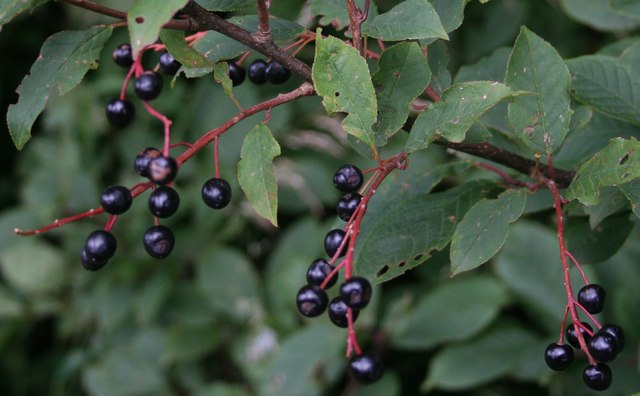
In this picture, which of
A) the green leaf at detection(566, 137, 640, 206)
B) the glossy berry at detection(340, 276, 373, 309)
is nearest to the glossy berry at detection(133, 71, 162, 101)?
the glossy berry at detection(340, 276, 373, 309)

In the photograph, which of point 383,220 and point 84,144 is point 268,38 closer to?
point 383,220

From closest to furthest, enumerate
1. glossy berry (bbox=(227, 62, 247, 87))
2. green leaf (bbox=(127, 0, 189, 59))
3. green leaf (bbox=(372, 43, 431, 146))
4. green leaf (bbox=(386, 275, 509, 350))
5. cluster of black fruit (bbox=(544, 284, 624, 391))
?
green leaf (bbox=(127, 0, 189, 59))
cluster of black fruit (bbox=(544, 284, 624, 391))
green leaf (bbox=(372, 43, 431, 146))
glossy berry (bbox=(227, 62, 247, 87))
green leaf (bbox=(386, 275, 509, 350))

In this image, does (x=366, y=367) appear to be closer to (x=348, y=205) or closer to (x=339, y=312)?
(x=339, y=312)

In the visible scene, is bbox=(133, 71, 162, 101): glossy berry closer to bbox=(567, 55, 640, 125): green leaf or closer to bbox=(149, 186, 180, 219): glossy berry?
bbox=(149, 186, 180, 219): glossy berry

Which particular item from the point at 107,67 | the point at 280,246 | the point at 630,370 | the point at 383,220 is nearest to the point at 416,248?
the point at 383,220

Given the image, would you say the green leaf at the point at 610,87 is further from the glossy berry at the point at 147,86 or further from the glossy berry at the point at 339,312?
the glossy berry at the point at 147,86

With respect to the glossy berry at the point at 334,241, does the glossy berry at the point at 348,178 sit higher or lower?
higher

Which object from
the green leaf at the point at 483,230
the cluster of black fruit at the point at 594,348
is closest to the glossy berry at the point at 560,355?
the cluster of black fruit at the point at 594,348
